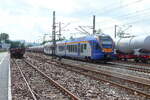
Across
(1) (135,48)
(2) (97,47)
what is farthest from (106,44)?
(1) (135,48)

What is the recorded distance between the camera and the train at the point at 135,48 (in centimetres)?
2820

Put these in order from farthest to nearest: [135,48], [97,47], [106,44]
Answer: [135,48], [106,44], [97,47]

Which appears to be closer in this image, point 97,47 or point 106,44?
point 97,47

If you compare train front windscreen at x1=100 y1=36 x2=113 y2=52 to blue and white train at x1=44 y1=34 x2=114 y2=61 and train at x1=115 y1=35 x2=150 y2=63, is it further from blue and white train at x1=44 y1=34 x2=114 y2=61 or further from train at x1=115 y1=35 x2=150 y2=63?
train at x1=115 y1=35 x2=150 y2=63

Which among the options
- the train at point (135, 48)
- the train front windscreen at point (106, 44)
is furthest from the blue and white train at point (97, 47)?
the train at point (135, 48)

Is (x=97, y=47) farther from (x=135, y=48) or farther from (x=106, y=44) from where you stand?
(x=135, y=48)

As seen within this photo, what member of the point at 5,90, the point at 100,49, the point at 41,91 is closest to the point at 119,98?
the point at 41,91

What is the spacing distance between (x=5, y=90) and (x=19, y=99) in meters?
2.10

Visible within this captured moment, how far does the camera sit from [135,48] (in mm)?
29938

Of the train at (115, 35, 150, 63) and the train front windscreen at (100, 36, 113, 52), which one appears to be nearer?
the train front windscreen at (100, 36, 113, 52)

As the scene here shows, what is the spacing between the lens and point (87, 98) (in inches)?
384

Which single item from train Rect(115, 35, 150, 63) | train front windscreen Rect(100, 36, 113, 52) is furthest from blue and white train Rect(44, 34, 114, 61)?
train Rect(115, 35, 150, 63)

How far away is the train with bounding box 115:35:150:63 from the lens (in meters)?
28.2

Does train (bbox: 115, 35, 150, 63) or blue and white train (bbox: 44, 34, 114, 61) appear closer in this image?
blue and white train (bbox: 44, 34, 114, 61)
